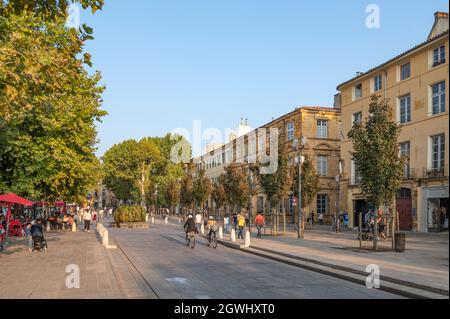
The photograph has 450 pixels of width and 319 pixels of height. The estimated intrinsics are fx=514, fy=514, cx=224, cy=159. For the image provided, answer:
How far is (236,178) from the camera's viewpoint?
152 ft

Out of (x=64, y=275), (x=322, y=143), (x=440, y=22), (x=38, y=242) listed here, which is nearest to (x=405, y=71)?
(x=440, y=22)

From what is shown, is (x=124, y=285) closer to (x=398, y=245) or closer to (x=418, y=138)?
(x=398, y=245)

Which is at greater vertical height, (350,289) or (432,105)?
(432,105)

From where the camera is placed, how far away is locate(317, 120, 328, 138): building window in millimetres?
56125

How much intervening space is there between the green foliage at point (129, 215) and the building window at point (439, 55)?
92.9 feet

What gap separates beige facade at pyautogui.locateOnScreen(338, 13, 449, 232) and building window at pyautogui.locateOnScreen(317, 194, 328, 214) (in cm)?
1669

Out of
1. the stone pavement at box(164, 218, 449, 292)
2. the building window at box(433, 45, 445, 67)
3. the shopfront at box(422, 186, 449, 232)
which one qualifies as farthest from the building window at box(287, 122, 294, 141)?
the stone pavement at box(164, 218, 449, 292)

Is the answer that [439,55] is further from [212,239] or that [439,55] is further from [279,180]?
[212,239]

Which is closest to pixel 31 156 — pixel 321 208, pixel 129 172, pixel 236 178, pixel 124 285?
pixel 124 285

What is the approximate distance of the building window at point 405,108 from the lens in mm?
38128

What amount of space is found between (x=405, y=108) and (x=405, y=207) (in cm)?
742

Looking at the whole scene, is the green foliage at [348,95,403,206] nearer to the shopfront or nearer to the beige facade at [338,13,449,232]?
the beige facade at [338,13,449,232]

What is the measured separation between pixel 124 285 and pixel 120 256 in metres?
8.12

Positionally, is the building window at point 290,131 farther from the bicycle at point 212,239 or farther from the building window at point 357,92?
the bicycle at point 212,239
